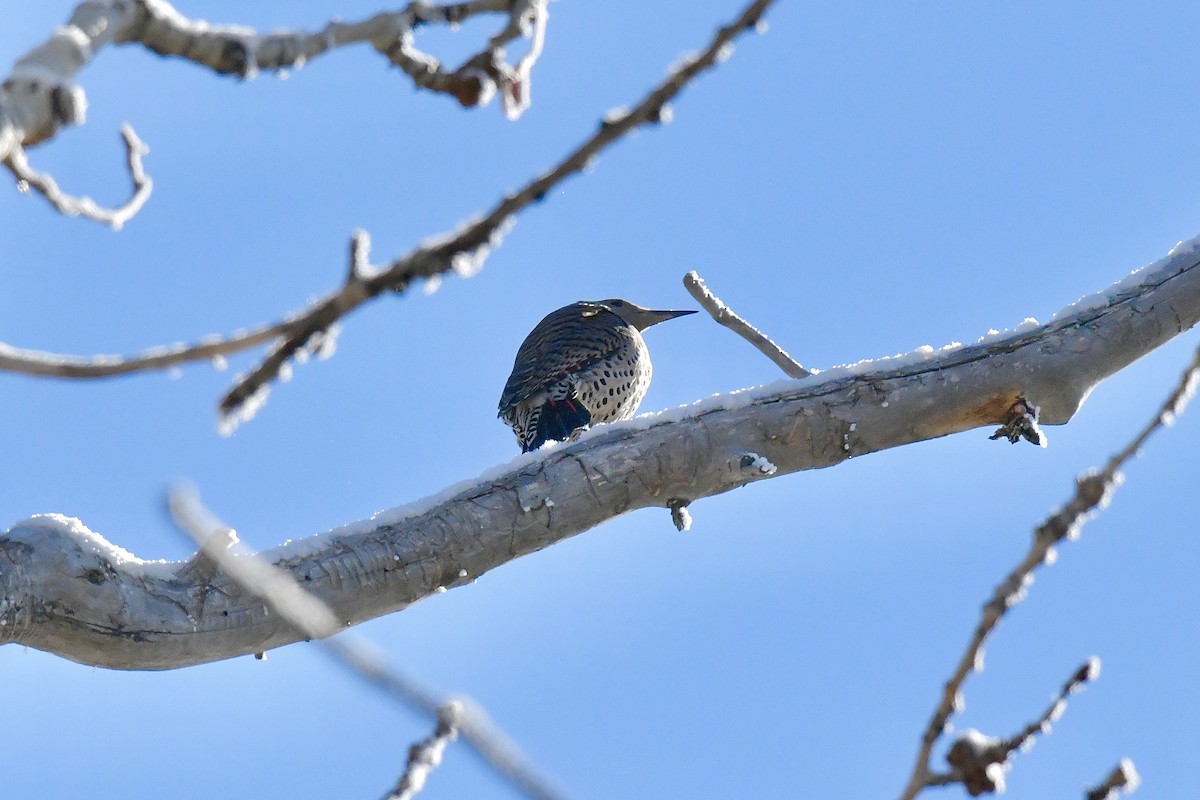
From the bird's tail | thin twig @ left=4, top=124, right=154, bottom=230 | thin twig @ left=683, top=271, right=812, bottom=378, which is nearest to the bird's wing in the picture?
the bird's tail

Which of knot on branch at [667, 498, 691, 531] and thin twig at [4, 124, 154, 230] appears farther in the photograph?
knot on branch at [667, 498, 691, 531]

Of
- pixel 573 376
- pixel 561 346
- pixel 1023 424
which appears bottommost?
pixel 1023 424

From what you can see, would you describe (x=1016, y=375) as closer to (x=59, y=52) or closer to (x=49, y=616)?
(x=49, y=616)

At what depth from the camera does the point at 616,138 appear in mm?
1328

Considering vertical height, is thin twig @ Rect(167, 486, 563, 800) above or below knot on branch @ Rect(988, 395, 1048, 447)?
below

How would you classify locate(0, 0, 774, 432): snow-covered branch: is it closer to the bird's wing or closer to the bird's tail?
the bird's tail

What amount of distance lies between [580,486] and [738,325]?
1295 millimetres

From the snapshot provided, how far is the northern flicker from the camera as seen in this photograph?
673 centimetres

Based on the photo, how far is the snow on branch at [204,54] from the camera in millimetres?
1562

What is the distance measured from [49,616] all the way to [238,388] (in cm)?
199

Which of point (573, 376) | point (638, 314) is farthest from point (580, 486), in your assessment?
point (638, 314)

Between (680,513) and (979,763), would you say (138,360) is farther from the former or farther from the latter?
(680,513)

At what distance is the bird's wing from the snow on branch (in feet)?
16.0

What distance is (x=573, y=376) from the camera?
22.7 ft
